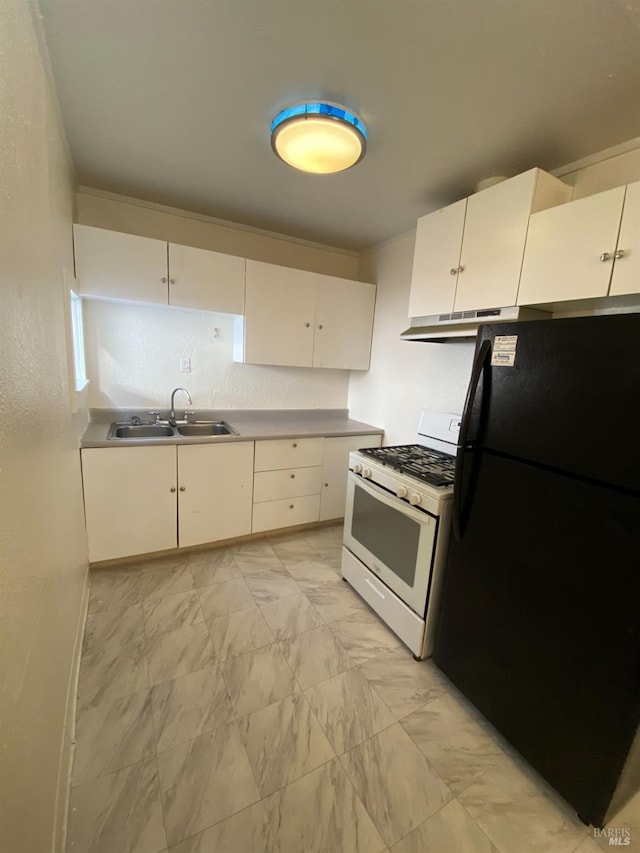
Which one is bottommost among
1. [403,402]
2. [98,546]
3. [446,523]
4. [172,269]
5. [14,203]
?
[98,546]

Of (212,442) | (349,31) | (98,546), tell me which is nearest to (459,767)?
(212,442)

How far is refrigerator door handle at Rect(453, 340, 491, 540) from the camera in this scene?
139cm

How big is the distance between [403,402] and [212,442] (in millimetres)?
1490

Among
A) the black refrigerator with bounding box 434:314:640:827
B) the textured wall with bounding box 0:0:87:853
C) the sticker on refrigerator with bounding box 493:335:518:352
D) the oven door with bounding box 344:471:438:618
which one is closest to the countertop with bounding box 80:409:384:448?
the oven door with bounding box 344:471:438:618

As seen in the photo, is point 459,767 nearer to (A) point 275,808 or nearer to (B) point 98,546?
(A) point 275,808

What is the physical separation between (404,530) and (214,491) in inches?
54.2

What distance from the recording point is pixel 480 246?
1781 millimetres

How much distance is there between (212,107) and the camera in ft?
4.86

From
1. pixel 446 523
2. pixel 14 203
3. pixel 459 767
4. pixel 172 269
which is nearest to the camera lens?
pixel 14 203

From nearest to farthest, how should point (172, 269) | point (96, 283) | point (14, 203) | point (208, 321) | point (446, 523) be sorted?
point (14, 203), point (446, 523), point (96, 283), point (172, 269), point (208, 321)

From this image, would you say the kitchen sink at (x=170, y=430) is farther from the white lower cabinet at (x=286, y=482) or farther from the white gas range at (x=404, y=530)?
the white gas range at (x=404, y=530)

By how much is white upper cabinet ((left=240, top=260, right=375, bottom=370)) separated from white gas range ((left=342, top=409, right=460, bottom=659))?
3.52 feet

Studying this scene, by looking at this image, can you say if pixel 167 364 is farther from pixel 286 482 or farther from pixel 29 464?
pixel 29 464

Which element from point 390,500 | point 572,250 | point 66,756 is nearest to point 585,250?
point 572,250
